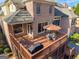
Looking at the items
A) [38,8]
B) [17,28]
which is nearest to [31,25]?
[17,28]

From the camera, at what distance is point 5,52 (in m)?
14.3

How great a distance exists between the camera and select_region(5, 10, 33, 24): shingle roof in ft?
43.5

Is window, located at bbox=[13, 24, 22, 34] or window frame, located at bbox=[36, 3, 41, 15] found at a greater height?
window frame, located at bbox=[36, 3, 41, 15]

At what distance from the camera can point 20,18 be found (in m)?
14.3

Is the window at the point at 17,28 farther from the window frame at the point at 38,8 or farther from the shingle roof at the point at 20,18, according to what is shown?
the window frame at the point at 38,8

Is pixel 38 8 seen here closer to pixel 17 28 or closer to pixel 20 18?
pixel 20 18

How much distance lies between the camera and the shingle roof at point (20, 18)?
13.2 meters

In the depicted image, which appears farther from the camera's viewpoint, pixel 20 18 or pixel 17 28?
pixel 17 28

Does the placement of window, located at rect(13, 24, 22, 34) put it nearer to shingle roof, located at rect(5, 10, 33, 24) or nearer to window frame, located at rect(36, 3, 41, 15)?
shingle roof, located at rect(5, 10, 33, 24)

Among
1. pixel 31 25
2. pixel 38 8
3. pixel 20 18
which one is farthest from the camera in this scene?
pixel 31 25

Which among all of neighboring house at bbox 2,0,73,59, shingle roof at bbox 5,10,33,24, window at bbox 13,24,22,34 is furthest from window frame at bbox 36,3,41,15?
window at bbox 13,24,22,34

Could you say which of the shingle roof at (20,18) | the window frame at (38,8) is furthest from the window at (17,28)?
the window frame at (38,8)

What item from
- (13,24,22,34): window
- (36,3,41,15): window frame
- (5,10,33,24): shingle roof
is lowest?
(13,24,22,34): window

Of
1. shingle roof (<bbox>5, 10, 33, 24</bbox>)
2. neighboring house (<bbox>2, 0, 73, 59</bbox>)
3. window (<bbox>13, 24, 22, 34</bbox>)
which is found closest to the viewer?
shingle roof (<bbox>5, 10, 33, 24</bbox>)
